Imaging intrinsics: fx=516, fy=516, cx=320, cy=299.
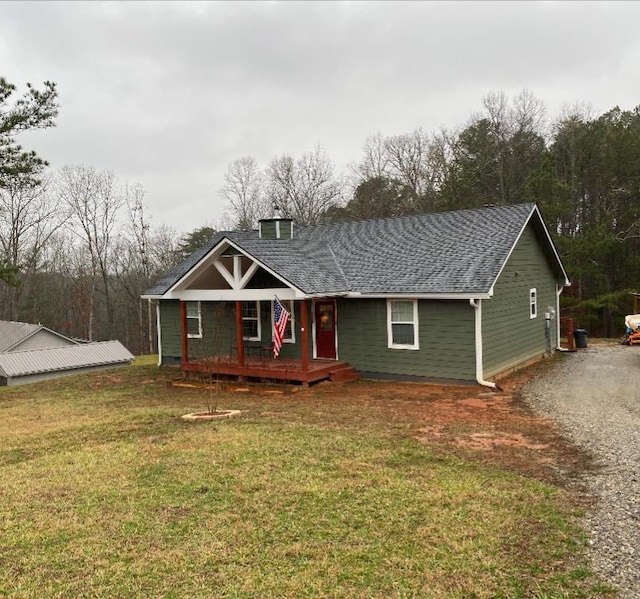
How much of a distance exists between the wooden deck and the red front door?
42 centimetres

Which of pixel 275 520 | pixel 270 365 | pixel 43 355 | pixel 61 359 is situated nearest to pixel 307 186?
pixel 61 359

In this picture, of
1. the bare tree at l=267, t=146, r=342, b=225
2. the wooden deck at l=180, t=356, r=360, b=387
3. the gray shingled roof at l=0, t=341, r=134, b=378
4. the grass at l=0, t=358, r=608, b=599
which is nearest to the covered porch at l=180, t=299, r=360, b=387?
the wooden deck at l=180, t=356, r=360, b=387

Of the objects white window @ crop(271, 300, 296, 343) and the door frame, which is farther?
white window @ crop(271, 300, 296, 343)

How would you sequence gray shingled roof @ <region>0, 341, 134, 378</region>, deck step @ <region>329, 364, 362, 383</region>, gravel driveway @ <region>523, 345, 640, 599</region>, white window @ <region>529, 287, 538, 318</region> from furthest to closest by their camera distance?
gray shingled roof @ <region>0, 341, 134, 378</region> → white window @ <region>529, 287, 538, 318</region> → deck step @ <region>329, 364, 362, 383</region> → gravel driveway @ <region>523, 345, 640, 599</region>

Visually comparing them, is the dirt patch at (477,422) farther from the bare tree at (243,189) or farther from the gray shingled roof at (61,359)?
the bare tree at (243,189)

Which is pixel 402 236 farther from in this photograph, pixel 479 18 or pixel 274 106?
pixel 274 106

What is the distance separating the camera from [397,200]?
36344 mm

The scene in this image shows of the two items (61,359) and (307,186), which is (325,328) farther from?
(307,186)

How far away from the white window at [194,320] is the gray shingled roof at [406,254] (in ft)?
4.15

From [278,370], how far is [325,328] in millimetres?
2219

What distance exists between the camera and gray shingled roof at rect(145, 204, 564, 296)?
13180mm

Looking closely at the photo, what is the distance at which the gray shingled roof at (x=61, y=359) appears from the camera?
26.5m

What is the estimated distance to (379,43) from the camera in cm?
2011

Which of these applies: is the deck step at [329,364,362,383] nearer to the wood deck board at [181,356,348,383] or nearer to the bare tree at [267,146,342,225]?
the wood deck board at [181,356,348,383]
